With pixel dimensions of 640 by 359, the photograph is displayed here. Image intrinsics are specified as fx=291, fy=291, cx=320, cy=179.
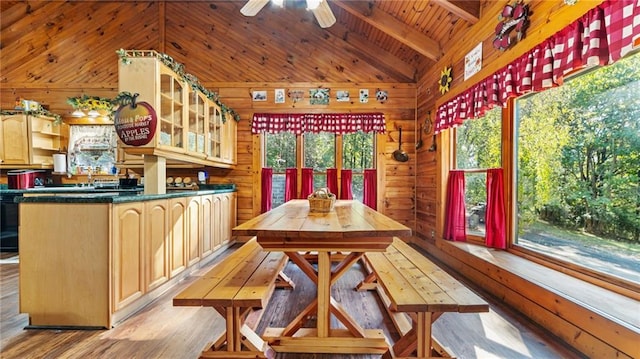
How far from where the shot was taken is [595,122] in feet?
6.64

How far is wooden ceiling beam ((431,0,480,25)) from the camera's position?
3.03 m

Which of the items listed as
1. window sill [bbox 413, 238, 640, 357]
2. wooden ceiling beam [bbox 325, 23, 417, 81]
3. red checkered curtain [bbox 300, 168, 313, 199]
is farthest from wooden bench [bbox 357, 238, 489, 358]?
wooden ceiling beam [bbox 325, 23, 417, 81]

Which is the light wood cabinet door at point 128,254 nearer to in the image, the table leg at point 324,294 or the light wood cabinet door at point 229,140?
the table leg at point 324,294

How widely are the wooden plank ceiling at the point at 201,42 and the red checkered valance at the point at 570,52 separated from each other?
91.8 inches

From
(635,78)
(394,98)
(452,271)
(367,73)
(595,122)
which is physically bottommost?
(452,271)

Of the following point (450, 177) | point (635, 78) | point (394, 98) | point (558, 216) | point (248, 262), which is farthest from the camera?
point (394, 98)

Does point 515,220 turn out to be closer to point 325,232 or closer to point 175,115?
point 325,232

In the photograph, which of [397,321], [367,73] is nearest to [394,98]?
[367,73]

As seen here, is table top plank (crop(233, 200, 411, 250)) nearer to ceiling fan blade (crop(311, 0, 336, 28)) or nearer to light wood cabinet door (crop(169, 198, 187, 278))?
light wood cabinet door (crop(169, 198, 187, 278))

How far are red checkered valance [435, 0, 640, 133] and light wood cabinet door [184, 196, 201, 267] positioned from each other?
3165mm

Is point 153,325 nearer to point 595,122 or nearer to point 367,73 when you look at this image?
point 595,122

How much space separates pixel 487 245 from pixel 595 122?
59.4 inches

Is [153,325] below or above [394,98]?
below

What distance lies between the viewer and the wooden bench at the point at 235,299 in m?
1.40
